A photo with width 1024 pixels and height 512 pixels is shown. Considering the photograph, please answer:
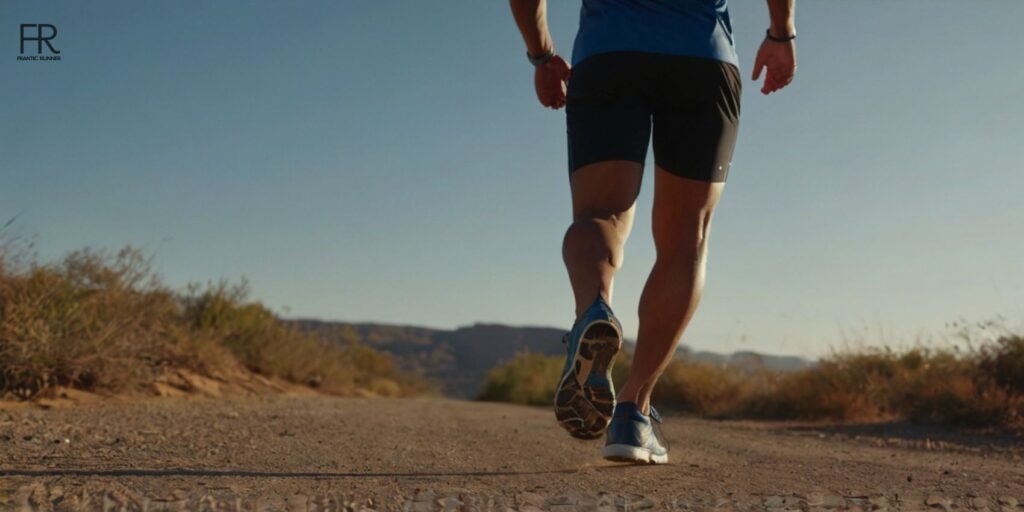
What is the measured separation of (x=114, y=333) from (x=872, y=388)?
7.30 metres

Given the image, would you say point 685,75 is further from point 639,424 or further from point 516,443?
point 516,443

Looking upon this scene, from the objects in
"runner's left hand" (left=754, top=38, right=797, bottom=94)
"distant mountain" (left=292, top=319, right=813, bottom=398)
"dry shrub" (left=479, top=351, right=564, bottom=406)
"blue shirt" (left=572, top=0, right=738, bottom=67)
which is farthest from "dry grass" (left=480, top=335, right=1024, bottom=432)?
"distant mountain" (left=292, top=319, right=813, bottom=398)

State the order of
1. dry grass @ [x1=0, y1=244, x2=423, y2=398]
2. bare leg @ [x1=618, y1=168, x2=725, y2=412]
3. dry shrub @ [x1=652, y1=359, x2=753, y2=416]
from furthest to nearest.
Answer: dry shrub @ [x1=652, y1=359, x2=753, y2=416] → dry grass @ [x1=0, y1=244, x2=423, y2=398] → bare leg @ [x1=618, y1=168, x2=725, y2=412]

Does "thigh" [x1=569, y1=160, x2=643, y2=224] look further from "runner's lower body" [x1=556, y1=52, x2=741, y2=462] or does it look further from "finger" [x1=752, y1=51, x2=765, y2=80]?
"finger" [x1=752, y1=51, x2=765, y2=80]

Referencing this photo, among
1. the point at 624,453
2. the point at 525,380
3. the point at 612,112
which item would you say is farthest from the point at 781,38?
the point at 525,380

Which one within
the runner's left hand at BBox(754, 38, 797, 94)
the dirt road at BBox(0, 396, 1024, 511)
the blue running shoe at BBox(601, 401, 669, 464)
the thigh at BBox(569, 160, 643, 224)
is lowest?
the dirt road at BBox(0, 396, 1024, 511)

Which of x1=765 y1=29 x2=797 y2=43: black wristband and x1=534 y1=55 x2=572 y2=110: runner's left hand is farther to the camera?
x1=534 y1=55 x2=572 y2=110: runner's left hand

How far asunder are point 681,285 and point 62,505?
77.4 inches

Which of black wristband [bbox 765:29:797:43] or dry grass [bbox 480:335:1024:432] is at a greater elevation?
black wristband [bbox 765:29:797:43]

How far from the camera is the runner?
2986 millimetres

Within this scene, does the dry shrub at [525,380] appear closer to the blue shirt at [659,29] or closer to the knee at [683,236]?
the knee at [683,236]

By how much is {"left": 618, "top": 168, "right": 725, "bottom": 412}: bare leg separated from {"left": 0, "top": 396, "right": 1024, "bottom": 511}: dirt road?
343 millimetres

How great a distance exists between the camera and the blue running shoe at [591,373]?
271 cm

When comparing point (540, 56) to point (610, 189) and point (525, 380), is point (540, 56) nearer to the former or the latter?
point (610, 189)
